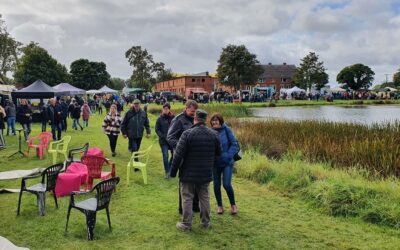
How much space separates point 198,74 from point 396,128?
99.3 meters

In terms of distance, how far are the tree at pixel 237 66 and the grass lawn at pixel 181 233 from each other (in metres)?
66.5

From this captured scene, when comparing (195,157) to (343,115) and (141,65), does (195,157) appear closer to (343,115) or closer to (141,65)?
(343,115)

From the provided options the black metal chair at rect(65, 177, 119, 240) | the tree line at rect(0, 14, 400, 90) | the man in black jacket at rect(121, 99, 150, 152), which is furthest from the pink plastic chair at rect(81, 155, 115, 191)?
the tree line at rect(0, 14, 400, 90)

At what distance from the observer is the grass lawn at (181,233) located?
228 inches

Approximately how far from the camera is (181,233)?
6.15 meters

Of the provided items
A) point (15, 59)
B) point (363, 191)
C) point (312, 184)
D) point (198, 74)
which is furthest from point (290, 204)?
point (198, 74)

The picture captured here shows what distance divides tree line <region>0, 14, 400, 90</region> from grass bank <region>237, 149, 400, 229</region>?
175 ft

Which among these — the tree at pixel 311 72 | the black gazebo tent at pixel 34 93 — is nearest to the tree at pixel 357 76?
the tree at pixel 311 72

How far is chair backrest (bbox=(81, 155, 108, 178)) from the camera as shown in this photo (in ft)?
27.5

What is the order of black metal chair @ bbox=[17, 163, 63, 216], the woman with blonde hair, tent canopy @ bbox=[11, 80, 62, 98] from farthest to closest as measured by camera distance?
tent canopy @ bbox=[11, 80, 62, 98], the woman with blonde hair, black metal chair @ bbox=[17, 163, 63, 216]

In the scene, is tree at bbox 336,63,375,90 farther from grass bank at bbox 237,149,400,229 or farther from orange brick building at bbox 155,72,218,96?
grass bank at bbox 237,149,400,229

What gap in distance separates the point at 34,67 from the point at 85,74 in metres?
23.0

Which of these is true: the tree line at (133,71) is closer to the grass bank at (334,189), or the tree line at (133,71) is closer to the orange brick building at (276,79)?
the orange brick building at (276,79)

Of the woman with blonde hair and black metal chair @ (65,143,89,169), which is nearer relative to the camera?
black metal chair @ (65,143,89,169)
